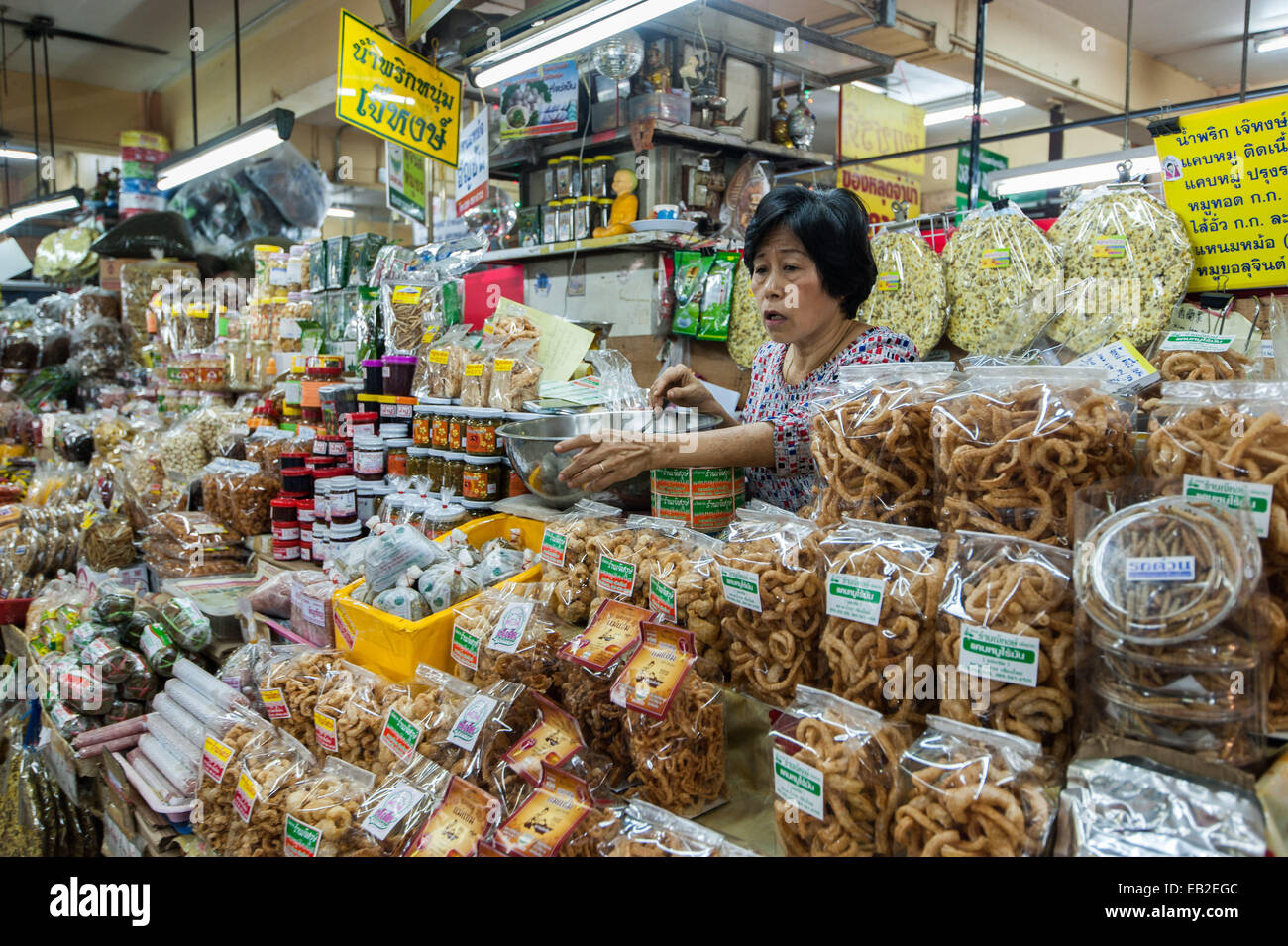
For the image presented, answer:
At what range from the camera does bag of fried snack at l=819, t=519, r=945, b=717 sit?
110 centimetres

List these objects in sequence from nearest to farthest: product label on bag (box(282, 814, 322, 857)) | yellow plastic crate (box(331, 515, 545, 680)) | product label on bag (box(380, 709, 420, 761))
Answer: product label on bag (box(282, 814, 322, 857))
product label on bag (box(380, 709, 420, 761))
yellow plastic crate (box(331, 515, 545, 680))

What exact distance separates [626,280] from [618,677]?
2.81 meters

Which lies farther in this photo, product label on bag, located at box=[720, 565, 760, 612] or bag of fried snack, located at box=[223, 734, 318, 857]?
bag of fried snack, located at box=[223, 734, 318, 857]

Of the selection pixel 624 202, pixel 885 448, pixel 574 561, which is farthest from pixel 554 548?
pixel 624 202

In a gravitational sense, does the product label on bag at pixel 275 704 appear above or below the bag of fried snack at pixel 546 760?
below

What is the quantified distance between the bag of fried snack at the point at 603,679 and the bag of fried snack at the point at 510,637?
0.08 meters

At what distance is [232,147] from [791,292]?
16.0ft

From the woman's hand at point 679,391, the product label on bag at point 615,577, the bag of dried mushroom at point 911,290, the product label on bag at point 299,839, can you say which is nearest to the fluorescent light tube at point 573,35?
the bag of dried mushroom at point 911,290

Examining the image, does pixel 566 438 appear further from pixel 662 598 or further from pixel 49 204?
pixel 49 204

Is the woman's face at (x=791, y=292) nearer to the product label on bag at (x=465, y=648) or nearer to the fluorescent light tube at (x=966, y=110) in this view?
the product label on bag at (x=465, y=648)

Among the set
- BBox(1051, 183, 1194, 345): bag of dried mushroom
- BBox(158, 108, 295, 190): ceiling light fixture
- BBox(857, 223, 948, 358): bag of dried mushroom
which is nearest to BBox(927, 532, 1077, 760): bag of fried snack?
BBox(1051, 183, 1194, 345): bag of dried mushroom

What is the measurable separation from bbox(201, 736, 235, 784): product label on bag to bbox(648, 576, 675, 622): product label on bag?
92cm

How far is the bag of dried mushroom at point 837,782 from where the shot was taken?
991 millimetres

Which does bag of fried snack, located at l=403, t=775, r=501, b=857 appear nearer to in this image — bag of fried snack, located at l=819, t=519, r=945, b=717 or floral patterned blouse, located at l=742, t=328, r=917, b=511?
bag of fried snack, located at l=819, t=519, r=945, b=717
